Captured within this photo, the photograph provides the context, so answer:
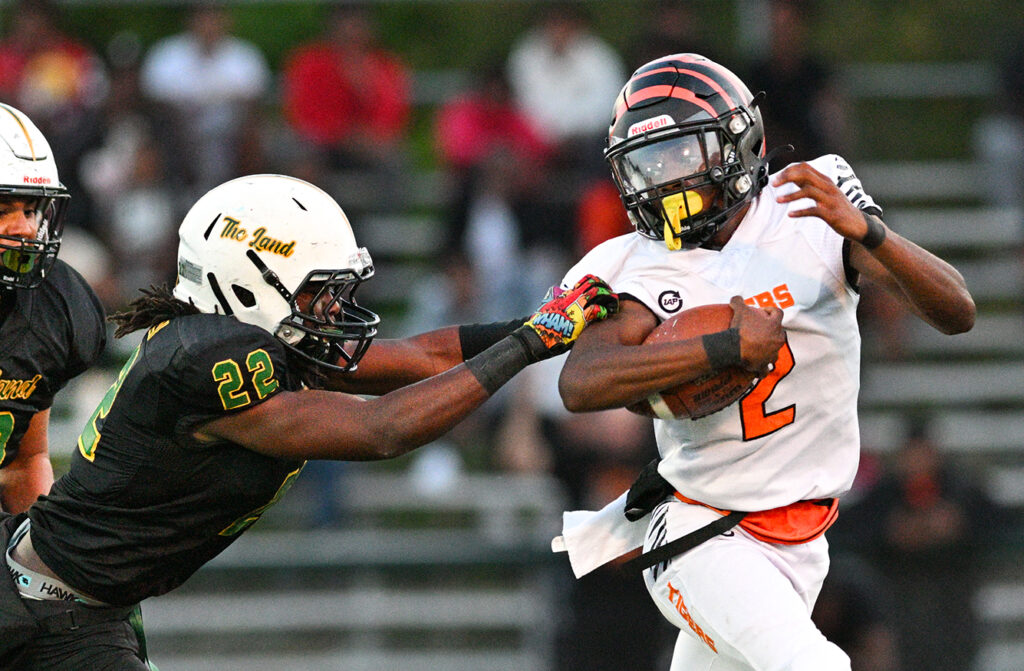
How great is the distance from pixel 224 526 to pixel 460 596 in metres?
4.53

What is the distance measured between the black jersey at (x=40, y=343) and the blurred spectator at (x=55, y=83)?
4.73 metres

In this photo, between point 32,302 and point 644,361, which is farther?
point 32,302

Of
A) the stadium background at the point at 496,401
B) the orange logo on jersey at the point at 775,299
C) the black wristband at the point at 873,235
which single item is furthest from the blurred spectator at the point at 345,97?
the black wristband at the point at 873,235

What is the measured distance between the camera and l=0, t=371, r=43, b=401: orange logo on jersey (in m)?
4.71

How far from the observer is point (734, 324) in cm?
411

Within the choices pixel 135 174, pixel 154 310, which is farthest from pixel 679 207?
pixel 135 174

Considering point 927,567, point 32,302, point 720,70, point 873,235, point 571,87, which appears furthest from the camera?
point 571,87

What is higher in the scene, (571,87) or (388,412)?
(388,412)

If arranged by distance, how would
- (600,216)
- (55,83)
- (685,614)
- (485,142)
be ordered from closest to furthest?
(685,614) → (600,216) → (55,83) → (485,142)

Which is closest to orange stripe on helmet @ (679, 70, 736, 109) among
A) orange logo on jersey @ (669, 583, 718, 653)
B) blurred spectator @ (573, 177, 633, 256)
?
orange logo on jersey @ (669, 583, 718, 653)

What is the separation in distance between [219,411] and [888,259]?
1.90 m

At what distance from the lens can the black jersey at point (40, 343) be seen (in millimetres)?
4750

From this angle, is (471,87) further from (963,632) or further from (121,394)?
(121,394)

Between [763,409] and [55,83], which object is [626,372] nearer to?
[763,409]
